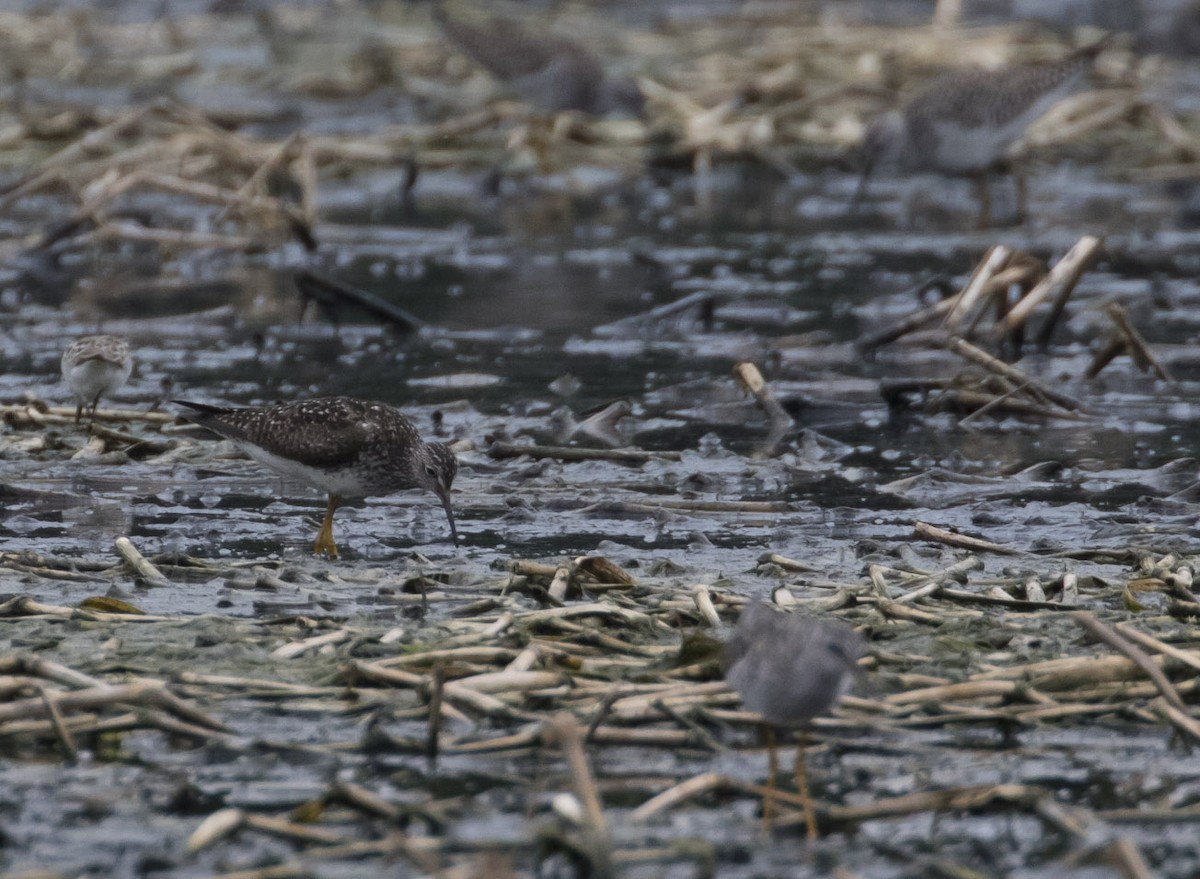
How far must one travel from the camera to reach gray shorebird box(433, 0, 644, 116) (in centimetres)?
1947

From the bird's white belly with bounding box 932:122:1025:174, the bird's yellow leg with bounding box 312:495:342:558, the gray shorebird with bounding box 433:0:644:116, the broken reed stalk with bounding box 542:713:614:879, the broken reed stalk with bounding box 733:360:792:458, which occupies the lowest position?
the bird's yellow leg with bounding box 312:495:342:558

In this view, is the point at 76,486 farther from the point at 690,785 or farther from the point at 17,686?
the point at 690,785

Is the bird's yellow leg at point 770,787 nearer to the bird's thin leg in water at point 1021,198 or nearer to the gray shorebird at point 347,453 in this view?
the gray shorebird at point 347,453

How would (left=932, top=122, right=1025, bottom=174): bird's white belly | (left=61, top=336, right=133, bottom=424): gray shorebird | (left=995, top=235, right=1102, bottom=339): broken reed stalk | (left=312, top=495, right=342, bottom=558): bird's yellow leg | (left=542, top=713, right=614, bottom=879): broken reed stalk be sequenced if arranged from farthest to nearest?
1. (left=932, top=122, right=1025, bottom=174): bird's white belly
2. (left=995, top=235, right=1102, bottom=339): broken reed stalk
3. (left=61, top=336, right=133, bottom=424): gray shorebird
4. (left=312, top=495, right=342, bottom=558): bird's yellow leg
5. (left=542, top=713, right=614, bottom=879): broken reed stalk

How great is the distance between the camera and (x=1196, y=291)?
14.4 metres

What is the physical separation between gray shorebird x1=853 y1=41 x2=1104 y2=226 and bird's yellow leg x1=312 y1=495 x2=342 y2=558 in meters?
10.3

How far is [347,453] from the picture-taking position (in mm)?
8031

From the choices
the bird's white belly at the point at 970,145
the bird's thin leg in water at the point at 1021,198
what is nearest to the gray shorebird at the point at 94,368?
the bird's thin leg in water at the point at 1021,198

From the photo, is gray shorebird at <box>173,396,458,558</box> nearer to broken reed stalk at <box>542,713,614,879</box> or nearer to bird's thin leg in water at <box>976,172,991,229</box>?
broken reed stalk at <box>542,713,614,879</box>

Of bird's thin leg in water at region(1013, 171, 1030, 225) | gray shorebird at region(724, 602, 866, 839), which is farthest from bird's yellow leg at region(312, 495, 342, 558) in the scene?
bird's thin leg in water at region(1013, 171, 1030, 225)

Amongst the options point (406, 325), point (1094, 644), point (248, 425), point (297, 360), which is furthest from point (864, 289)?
point (1094, 644)

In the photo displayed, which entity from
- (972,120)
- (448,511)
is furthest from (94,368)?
(972,120)

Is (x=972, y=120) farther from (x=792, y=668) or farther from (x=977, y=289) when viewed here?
(x=792, y=668)

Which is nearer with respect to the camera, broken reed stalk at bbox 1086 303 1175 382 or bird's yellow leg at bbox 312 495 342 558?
bird's yellow leg at bbox 312 495 342 558
